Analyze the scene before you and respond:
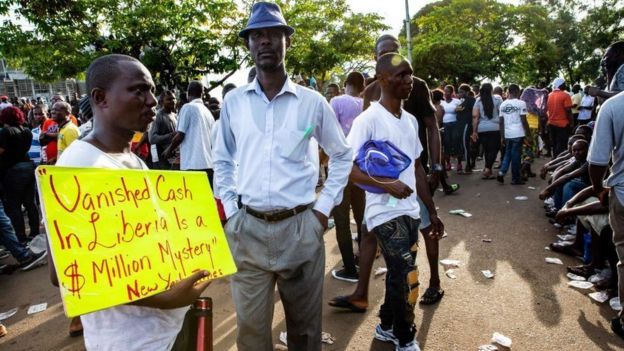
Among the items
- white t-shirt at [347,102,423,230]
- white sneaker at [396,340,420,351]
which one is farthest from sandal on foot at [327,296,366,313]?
white t-shirt at [347,102,423,230]

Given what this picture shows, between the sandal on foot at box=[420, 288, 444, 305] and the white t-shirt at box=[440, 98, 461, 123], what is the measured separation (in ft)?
22.1

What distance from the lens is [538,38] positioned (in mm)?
28875

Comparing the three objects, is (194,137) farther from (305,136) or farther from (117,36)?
(117,36)

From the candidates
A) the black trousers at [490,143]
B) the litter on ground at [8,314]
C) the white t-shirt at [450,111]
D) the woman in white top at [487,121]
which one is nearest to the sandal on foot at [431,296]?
the litter on ground at [8,314]

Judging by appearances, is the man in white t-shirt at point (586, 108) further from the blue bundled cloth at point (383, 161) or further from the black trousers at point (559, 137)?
the blue bundled cloth at point (383, 161)

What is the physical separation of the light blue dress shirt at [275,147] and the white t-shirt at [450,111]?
7.89 metres

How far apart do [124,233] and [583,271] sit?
4.32 metres

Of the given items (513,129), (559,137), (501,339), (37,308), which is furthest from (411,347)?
(559,137)

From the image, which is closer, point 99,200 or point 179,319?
point 99,200

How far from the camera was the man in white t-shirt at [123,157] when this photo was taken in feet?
4.25

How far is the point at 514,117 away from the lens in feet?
25.3

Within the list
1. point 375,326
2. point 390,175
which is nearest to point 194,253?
point 390,175

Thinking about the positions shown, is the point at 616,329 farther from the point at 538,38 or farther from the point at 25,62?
the point at 538,38

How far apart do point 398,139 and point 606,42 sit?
37762mm
